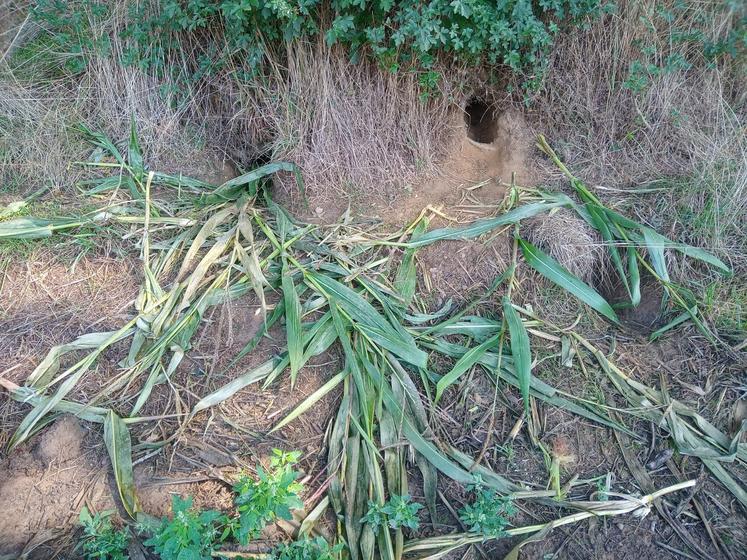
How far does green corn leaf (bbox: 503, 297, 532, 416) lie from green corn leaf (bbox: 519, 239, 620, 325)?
0.31 metres

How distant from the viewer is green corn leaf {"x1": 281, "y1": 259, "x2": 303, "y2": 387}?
267 centimetres

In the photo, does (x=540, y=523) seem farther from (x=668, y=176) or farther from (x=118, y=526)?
(x=668, y=176)

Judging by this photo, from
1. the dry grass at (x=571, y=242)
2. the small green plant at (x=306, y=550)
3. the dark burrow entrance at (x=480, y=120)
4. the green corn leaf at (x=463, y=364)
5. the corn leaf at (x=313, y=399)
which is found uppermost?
the dark burrow entrance at (x=480, y=120)

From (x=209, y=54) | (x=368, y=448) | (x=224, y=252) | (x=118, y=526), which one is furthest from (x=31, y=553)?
(x=209, y=54)

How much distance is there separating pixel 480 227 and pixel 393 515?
155 centimetres

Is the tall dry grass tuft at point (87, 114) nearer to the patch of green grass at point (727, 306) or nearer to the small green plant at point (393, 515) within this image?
the small green plant at point (393, 515)

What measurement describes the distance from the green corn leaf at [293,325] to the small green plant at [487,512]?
930mm

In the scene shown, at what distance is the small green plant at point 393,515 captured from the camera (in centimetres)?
235

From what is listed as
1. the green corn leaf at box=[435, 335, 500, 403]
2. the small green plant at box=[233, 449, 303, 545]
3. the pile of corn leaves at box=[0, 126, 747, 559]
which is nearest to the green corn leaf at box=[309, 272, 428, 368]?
the pile of corn leaves at box=[0, 126, 747, 559]

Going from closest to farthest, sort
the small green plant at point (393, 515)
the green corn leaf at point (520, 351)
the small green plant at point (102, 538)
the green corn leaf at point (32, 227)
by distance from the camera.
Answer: the small green plant at point (102, 538) < the small green plant at point (393, 515) < the green corn leaf at point (520, 351) < the green corn leaf at point (32, 227)

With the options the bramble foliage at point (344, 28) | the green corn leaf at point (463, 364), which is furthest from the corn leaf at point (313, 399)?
the bramble foliage at point (344, 28)

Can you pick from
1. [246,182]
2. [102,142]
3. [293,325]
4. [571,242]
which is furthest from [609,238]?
[102,142]

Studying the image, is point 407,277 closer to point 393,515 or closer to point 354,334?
point 354,334

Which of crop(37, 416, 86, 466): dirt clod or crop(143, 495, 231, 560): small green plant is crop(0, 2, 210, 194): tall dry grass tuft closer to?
crop(37, 416, 86, 466): dirt clod
